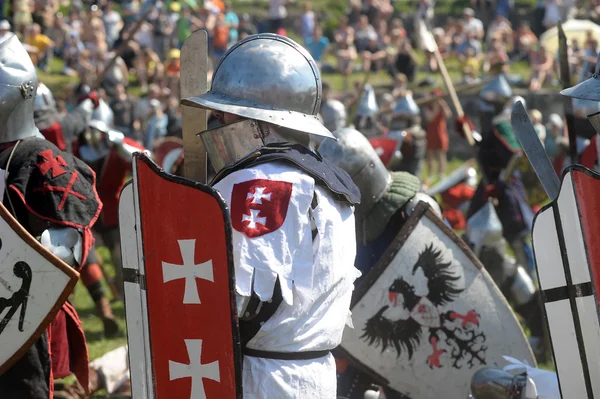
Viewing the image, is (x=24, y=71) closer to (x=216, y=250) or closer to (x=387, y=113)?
(x=216, y=250)

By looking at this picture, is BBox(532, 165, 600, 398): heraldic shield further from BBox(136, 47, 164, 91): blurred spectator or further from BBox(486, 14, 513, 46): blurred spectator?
BBox(486, 14, 513, 46): blurred spectator

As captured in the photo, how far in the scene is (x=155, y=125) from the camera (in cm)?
1463

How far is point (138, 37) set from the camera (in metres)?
20.0

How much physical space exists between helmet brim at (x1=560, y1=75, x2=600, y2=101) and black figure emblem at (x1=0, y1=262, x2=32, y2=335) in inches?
73.1

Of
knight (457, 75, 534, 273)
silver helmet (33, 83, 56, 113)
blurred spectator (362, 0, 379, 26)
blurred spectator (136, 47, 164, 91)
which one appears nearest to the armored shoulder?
silver helmet (33, 83, 56, 113)

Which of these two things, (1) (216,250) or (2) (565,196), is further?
(2) (565,196)

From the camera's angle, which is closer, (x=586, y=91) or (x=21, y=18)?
(x=586, y=91)

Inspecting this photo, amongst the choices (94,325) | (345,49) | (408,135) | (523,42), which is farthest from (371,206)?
(523,42)

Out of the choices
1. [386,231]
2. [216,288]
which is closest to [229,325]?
[216,288]

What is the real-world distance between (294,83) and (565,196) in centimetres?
85

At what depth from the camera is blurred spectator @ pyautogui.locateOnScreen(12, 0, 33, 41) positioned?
63.6 feet

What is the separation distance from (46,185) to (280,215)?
1.32m

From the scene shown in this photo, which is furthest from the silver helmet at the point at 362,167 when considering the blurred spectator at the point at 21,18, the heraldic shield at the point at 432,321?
the blurred spectator at the point at 21,18

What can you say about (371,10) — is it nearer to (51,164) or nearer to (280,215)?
(51,164)
